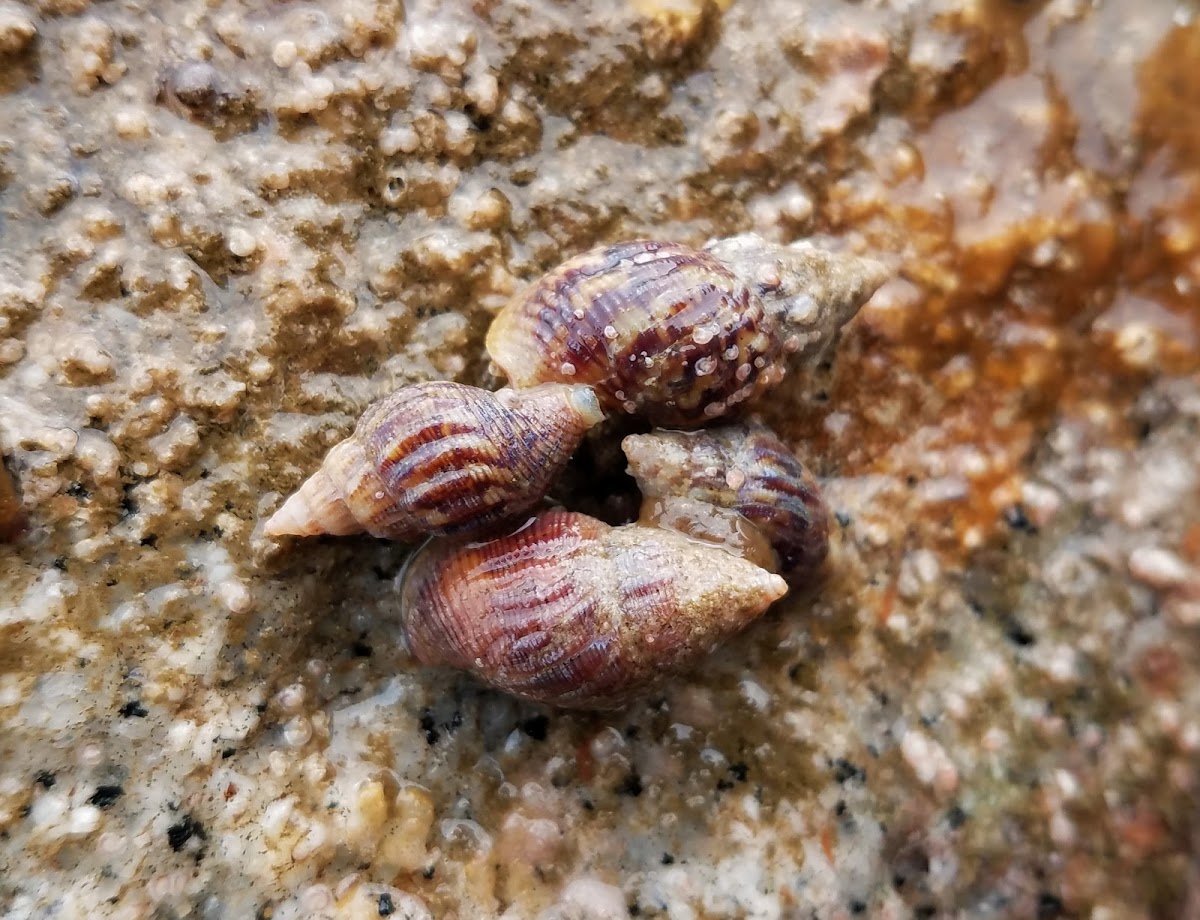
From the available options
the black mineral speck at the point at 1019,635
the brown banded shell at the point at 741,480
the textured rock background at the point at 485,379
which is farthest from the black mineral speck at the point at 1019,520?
the brown banded shell at the point at 741,480

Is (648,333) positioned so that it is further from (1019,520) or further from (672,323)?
(1019,520)

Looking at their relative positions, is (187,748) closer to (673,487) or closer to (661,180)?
(673,487)

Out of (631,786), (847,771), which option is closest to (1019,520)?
(847,771)

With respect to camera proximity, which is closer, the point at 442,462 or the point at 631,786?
the point at 442,462

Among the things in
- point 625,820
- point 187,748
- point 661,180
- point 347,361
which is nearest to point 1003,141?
point 661,180

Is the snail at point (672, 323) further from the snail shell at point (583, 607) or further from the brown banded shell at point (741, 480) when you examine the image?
the snail shell at point (583, 607)

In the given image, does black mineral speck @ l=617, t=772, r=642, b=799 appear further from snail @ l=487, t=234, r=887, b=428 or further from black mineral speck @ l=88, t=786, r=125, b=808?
black mineral speck @ l=88, t=786, r=125, b=808

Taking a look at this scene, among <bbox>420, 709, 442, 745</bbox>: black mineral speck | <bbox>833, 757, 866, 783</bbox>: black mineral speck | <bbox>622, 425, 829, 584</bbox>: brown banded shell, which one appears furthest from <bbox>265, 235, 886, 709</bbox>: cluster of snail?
<bbox>833, 757, 866, 783</bbox>: black mineral speck
